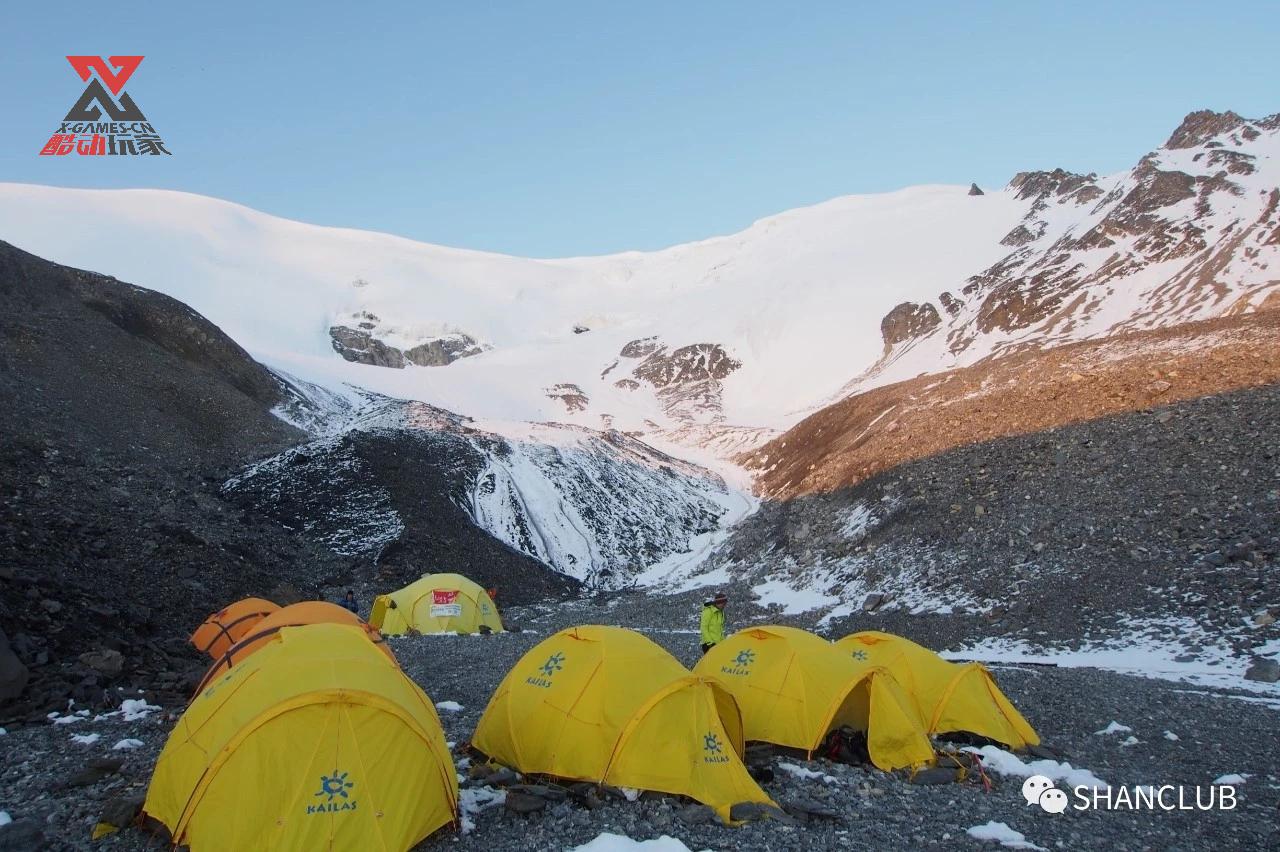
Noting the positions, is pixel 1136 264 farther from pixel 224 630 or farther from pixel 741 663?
pixel 224 630

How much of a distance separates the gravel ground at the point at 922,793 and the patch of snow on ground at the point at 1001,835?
6.7 inches

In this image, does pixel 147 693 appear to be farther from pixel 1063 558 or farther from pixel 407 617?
pixel 1063 558

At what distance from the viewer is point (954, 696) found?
42.4 feet

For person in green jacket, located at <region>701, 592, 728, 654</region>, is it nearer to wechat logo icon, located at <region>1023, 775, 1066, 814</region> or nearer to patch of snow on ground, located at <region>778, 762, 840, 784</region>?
patch of snow on ground, located at <region>778, 762, 840, 784</region>

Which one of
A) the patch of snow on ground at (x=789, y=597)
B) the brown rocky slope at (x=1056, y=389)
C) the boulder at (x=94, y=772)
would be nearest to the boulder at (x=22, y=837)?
the boulder at (x=94, y=772)

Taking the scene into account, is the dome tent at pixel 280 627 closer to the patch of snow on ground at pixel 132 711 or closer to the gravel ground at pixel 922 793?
the patch of snow on ground at pixel 132 711

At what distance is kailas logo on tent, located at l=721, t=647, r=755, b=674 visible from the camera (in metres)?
13.3

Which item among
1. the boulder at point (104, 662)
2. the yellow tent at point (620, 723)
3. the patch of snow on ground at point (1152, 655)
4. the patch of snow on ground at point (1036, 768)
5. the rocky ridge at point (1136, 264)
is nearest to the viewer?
the yellow tent at point (620, 723)

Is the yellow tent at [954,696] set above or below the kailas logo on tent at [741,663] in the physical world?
below

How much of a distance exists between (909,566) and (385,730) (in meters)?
22.9

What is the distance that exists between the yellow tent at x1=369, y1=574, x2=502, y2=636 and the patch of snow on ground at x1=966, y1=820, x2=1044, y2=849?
19.5m

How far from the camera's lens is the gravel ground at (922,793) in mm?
8695

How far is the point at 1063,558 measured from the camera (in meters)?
23.5

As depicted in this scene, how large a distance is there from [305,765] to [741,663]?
25.0 feet
